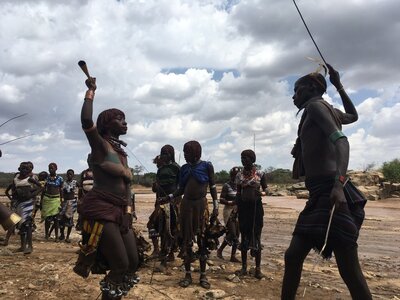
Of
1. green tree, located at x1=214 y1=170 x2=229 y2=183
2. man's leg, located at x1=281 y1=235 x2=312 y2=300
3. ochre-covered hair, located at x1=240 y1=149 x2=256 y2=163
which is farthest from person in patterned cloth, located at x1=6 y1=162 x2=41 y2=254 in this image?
green tree, located at x1=214 y1=170 x2=229 y2=183

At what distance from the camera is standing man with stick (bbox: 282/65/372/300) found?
2.95 m

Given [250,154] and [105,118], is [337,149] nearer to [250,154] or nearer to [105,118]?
[105,118]

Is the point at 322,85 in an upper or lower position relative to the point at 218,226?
upper

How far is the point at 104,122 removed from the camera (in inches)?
149

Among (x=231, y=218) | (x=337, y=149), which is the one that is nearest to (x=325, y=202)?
(x=337, y=149)

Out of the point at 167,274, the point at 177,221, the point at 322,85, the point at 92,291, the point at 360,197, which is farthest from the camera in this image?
the point at 177,221

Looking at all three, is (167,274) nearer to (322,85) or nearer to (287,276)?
(287,276)

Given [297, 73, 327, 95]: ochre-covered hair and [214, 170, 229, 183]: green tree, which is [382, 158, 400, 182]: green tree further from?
[297, 73, 327, 95]: ochre-covered hair

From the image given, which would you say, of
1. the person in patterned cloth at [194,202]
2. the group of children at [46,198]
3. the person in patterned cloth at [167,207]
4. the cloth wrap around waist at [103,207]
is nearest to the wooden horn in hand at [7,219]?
the cloth wrap around waist at [103,207]

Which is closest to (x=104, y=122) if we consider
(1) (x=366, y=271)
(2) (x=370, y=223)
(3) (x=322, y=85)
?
(3) (x=322, y=85)

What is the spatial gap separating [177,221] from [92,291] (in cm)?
194

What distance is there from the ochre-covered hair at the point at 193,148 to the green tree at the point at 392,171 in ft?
95.2

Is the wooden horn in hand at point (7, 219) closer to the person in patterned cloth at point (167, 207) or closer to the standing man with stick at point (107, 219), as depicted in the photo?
the standing man with stick at point (107, 219)

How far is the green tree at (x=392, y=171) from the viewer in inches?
1227
